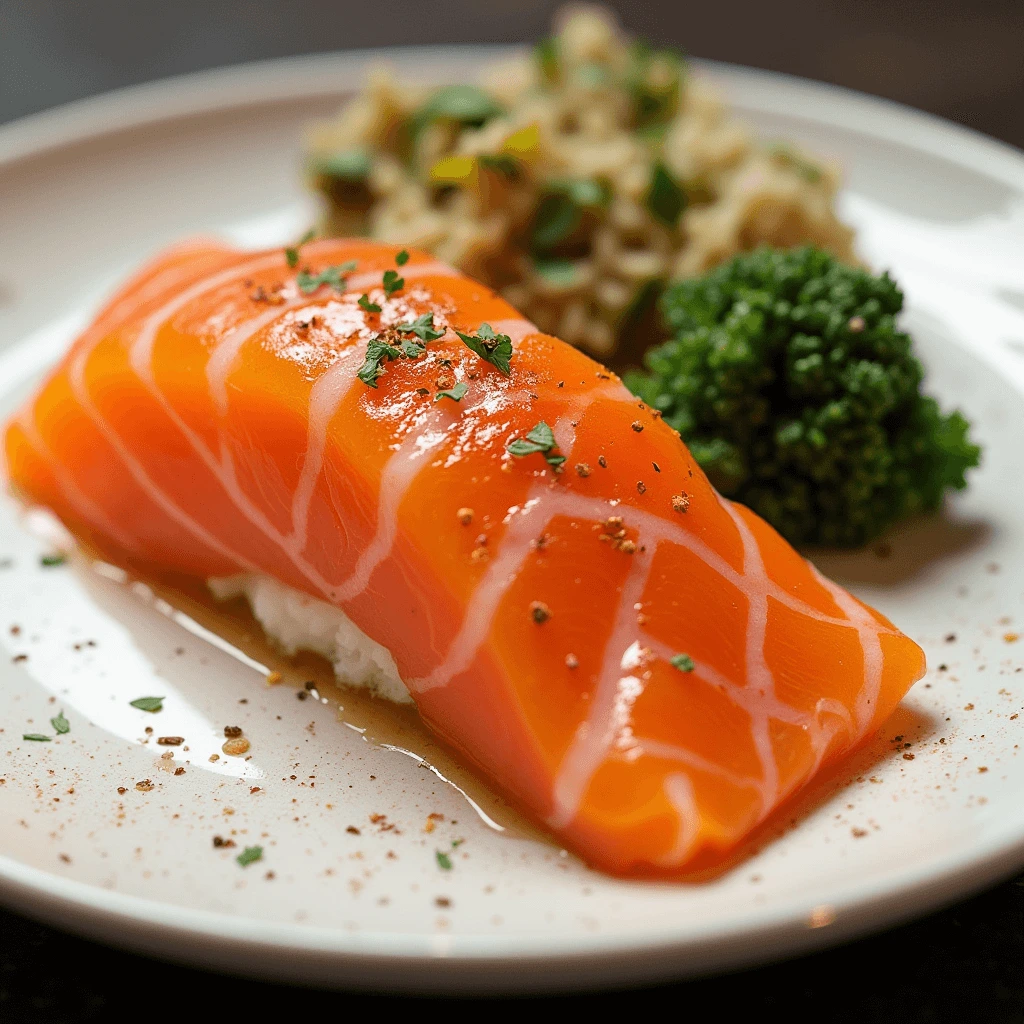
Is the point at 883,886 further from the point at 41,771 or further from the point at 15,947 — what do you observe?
the point at 41,771

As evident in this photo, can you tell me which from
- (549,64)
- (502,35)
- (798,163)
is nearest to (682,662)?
(798,163)

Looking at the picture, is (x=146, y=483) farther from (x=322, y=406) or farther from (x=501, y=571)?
Answer: (x=501, y=571)

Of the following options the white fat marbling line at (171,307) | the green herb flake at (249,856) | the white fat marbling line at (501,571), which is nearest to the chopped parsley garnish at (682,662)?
the white fat marbling line at (501,571)

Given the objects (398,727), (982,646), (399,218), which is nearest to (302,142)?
(399,218)

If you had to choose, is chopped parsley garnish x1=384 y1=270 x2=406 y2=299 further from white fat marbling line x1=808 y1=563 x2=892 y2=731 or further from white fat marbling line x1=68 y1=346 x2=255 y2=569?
white fat marbling line x1=808 y1=563 x2=892 y2=731

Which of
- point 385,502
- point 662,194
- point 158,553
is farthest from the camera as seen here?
point 662,194

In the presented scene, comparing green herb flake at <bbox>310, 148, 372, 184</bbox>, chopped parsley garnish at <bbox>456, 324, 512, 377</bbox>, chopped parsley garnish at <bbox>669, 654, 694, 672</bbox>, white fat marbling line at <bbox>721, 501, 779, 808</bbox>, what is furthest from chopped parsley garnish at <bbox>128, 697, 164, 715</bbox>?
green herb flake at <bbox>310, 148, 372, 184</bbox>
